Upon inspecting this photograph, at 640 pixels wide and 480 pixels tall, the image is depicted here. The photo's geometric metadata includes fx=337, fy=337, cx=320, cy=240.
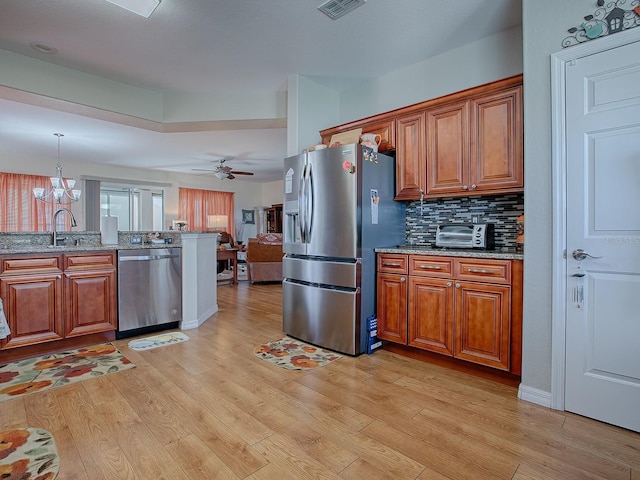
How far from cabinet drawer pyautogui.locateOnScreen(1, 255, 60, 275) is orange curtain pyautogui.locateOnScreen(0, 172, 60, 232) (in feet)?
17.1

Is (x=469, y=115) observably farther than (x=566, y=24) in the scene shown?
Yes

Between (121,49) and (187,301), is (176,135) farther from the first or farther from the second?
(187,301)

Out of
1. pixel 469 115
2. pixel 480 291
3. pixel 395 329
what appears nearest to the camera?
pixel 480 291

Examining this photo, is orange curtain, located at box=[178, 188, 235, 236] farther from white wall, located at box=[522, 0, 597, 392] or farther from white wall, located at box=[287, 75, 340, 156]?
white wall, located at box=[522, 0, 597, 392]

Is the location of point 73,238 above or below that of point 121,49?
below

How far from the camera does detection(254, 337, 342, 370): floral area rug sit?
268cm

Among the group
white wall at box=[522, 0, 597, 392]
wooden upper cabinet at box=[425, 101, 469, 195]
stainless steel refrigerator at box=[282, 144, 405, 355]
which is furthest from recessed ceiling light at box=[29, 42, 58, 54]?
white wall at box=[522, 0, 597, 392]

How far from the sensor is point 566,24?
1.94 meters

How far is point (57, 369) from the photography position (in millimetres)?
2588

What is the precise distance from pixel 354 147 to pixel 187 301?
7.97 ft

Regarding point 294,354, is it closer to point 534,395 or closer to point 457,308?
point 457,308

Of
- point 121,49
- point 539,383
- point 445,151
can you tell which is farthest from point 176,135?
point 539,383

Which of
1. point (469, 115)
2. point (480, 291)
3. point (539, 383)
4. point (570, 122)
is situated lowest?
point (539, 383)

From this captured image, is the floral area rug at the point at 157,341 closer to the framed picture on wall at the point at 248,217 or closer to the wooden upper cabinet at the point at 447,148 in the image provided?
the wooden upper cabinet at the point at 447,148
